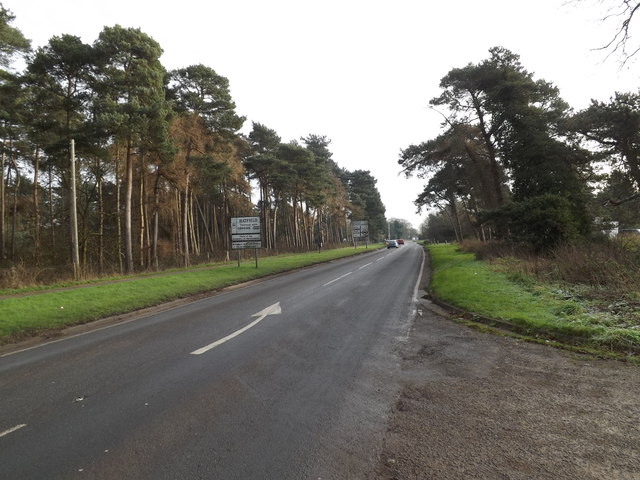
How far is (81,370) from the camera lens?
5.16 metres

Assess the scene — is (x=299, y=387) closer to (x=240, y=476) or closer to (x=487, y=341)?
(x=240, y=476)

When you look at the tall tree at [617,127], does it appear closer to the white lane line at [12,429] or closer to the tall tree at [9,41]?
the white lane line at [12,429]

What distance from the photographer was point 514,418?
3316 mm

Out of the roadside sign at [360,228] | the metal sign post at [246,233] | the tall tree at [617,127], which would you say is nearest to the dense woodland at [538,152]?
the tall tree at [617,127]


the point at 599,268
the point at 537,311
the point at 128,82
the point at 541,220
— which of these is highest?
the point at 128,82

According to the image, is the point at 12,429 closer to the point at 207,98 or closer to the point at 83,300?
the point at 83,300

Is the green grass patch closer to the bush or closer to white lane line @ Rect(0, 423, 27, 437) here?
white lane line @ Rect(0, 423, 27, 437)

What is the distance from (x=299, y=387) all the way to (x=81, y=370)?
3.51m

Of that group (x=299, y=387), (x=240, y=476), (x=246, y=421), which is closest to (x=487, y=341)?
(x=299, y=387)

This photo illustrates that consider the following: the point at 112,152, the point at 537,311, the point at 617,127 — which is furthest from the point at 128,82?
the point at 617,127

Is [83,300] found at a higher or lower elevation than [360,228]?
lower

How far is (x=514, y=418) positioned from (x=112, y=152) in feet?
84.2

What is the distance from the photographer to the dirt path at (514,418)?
259 cm

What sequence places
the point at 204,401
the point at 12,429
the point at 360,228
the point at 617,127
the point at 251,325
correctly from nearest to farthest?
the point at 12,429 < the point at 204,401 < the point at 251,325 < the point at 617,127 < the point at 360,228
